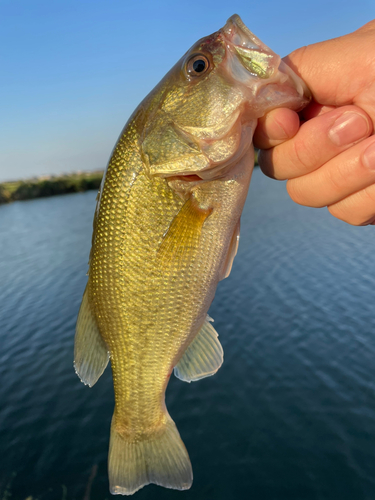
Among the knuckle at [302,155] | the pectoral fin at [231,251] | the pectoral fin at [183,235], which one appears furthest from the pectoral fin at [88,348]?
the knuckle at [302,155]

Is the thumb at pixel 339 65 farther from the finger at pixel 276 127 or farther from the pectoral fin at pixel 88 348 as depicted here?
the pectoral fin at pixel 88 348

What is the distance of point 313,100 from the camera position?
2545 millimetres

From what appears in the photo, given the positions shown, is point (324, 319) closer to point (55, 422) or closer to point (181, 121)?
point (55, 422)

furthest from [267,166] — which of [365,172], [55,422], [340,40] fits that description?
[55,422]

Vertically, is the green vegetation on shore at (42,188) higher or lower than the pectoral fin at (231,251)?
lower

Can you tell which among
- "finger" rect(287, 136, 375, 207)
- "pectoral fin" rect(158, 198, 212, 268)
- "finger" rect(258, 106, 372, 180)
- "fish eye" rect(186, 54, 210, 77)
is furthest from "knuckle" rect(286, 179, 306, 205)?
"fish eye" rect(186, 54, 210, 77)

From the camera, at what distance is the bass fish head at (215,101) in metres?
2.15

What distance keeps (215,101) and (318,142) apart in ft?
2.63

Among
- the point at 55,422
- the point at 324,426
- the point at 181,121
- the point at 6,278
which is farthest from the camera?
the point at 6,278

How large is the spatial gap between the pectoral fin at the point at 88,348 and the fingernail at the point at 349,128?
7.58 ft

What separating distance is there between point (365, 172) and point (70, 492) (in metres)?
8.14

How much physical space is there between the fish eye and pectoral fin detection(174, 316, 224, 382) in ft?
6.41

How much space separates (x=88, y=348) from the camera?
9.29 feet

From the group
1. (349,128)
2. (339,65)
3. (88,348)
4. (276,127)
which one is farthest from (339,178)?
(88,348)
